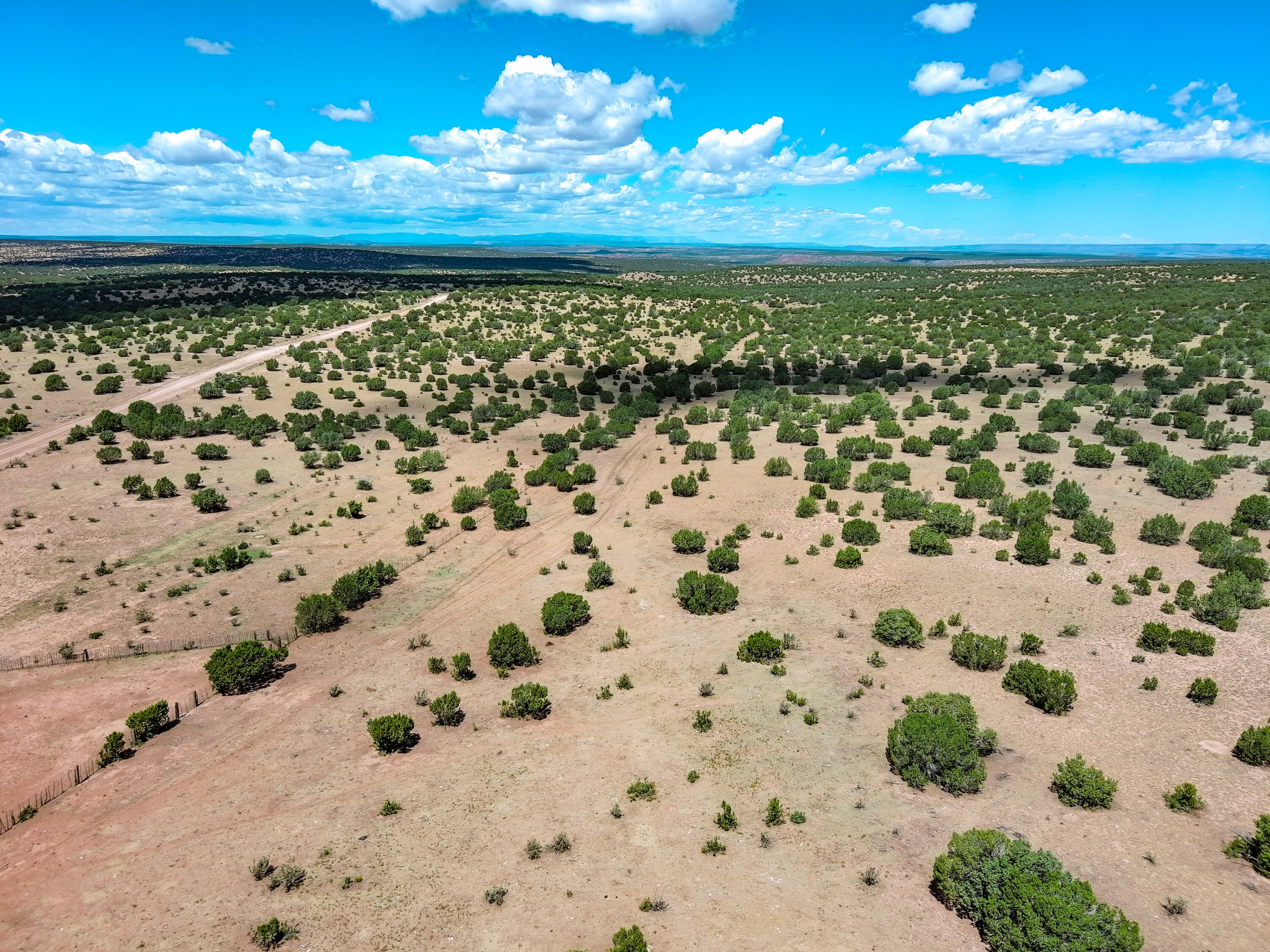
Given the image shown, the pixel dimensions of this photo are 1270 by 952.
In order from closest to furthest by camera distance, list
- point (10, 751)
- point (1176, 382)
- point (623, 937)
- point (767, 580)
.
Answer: point (623, 937) < point (10, 751) < point (767, 580) < point (1176, 382)

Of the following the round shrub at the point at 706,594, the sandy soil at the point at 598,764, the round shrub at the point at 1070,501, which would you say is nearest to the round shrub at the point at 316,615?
the sandy soil at the point at 598,764

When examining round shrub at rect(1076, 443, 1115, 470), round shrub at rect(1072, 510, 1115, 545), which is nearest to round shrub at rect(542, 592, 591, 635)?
round shrub at rect(1072, 510, 1115, 545)

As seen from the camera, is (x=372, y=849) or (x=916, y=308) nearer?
(x=372, y=849)

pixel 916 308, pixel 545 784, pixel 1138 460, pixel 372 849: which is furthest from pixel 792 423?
pixel 916 308

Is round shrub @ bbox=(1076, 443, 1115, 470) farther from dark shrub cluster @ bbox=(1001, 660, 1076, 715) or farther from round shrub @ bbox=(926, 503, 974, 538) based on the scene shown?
dark shrub cluster @ bbox=(1001, 660, 1076, 715)

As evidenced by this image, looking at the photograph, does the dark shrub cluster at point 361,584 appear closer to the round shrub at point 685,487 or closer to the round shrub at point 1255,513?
the round shrub at point 685,487

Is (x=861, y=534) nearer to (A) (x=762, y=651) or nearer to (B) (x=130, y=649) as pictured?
(A) (x=762, y=651)

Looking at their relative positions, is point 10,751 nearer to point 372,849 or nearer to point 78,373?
point 372,849
